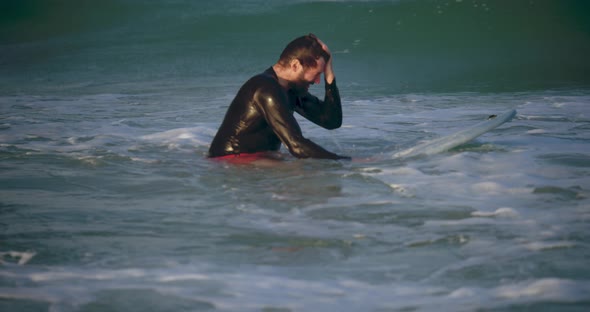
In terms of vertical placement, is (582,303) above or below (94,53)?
below

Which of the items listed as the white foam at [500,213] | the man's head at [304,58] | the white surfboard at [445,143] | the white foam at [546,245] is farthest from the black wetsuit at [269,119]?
the white foam at [546,245]

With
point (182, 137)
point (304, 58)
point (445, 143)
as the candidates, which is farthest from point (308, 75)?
point (182, 137)

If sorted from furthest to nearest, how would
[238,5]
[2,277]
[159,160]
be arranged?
[238,5], [159,160], [2,277]

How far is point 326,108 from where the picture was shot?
5.79 metres

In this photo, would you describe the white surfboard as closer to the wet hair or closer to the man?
the man

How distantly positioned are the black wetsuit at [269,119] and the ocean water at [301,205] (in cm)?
21

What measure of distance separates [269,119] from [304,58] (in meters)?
0.56

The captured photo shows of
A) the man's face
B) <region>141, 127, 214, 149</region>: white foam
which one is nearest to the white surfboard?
the man's face

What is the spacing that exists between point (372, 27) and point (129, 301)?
14.7 meters

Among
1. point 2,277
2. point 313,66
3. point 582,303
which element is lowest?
point 582,303

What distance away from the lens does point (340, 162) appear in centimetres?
528

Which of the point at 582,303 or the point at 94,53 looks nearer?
the point at 582,303

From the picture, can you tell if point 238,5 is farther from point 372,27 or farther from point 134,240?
point 134,240

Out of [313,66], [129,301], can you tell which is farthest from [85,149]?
[129,301]
